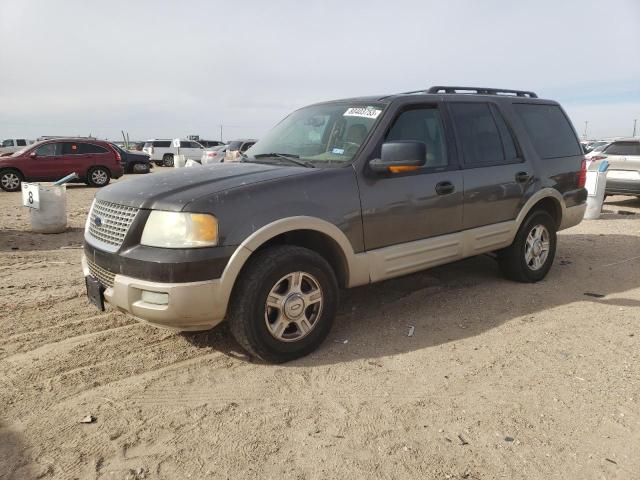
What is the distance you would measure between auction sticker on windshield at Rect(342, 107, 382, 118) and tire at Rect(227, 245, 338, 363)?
1313mm

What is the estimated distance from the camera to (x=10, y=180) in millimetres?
15695

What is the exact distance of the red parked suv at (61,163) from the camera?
15.8 m

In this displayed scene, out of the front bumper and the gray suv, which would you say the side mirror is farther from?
the front bumper

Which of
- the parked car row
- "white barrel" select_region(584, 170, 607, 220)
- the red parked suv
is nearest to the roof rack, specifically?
"white barrel" select_region(584, 170, 607, 220)

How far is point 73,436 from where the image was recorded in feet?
8.39

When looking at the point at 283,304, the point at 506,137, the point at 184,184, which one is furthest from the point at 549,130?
the point at 184,184

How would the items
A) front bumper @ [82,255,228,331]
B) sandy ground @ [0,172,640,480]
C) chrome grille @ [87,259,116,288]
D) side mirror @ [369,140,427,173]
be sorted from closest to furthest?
sandy ground @ [0,172,640,480] → front bumper @ [82,255,228,331] → chrome grille @ [87,259,116,288] → side mirror @ [369,140,427,173]

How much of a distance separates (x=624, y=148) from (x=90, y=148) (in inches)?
626

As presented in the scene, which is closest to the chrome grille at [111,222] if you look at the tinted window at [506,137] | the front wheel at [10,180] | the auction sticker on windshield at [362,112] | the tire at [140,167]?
the auction sticker on windshield at [362,112]

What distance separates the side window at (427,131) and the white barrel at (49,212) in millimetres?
6104

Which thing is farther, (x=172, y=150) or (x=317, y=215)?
(x=172, y=150)

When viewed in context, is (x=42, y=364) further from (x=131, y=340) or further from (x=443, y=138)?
(x=443, y=138)

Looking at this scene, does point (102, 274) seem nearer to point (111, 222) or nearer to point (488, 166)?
point (111, 222)

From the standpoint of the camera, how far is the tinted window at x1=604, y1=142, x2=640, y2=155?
11320 mm
